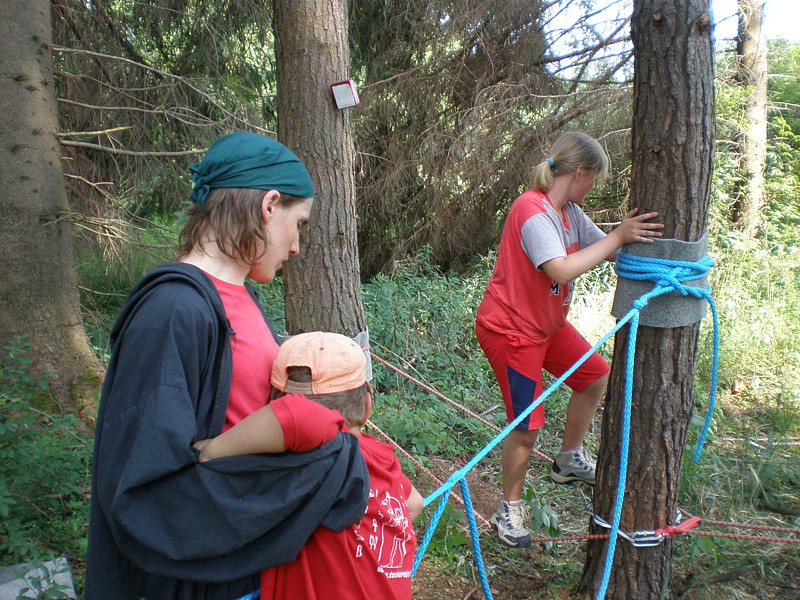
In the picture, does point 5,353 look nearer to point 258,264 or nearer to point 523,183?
point 258,264

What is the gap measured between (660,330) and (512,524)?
1.31m

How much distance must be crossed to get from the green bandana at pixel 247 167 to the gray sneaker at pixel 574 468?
2.60 metres

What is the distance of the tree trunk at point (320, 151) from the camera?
3.62 m

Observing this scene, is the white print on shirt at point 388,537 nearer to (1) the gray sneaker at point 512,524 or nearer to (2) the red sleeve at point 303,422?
(2) the red sleeve at point 303,422

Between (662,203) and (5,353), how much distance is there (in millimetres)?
3589

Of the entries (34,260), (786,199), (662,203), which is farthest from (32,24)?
(786,199)

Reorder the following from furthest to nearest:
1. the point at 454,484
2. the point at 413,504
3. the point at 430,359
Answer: the point at 430,359 < the point at 454,484 < the point at 413,504

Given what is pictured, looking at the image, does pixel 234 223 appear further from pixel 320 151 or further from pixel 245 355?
pixel 320 151

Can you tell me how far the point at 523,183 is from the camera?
7.40m

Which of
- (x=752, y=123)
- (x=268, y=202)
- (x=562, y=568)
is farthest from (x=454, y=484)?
(x=752, y=123)

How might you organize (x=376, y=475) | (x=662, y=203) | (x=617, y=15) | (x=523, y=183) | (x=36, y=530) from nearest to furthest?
(x=376, y=475), (x=662, y=203), (x=36, y=530), (x=617, y=15), (x=523, y=183)

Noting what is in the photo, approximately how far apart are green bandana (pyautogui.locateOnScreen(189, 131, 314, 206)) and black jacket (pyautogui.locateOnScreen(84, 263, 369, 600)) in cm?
22

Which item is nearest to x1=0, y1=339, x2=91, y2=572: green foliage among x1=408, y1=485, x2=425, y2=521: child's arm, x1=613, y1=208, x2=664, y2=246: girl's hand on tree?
x1=408, y1=485, x2=425, y2=521: child's arm

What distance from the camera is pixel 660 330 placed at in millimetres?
2223
